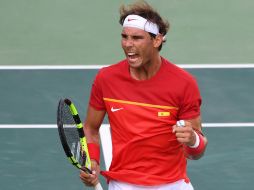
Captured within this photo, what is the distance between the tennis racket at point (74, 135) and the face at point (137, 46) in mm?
563

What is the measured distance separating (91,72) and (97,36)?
3.37ft

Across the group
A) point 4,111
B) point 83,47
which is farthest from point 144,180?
point 83,47

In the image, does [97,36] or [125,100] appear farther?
[97,36]

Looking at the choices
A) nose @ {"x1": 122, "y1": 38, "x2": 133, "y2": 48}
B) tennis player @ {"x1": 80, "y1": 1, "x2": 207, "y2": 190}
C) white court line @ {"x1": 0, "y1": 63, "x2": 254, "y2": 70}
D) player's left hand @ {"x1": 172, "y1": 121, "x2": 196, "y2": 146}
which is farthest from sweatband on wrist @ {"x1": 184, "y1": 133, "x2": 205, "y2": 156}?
white court line @ {"x1": 0, "y1": 63, "x2": 254, "y2": 70}

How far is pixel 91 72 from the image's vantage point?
12.2 m

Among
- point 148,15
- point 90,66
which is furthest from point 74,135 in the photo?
point 90,66

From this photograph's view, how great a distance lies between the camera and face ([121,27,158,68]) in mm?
7145

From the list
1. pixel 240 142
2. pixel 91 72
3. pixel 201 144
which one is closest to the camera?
pixel 201 144

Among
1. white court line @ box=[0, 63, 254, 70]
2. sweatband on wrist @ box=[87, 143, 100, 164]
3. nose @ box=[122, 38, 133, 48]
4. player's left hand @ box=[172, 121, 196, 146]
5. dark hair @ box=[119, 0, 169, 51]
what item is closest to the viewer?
player's left hand @ box=[172, 121, 196, 146]

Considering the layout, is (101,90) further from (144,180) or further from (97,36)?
(97,36)

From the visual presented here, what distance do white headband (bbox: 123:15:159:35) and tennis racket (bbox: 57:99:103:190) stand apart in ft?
2.41

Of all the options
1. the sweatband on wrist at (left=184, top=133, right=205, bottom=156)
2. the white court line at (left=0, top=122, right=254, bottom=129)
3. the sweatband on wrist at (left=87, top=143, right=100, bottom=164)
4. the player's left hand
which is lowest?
the white court line at (left=0, top=122, right=254, bottom=129)

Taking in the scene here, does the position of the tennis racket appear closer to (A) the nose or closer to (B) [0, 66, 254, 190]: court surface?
(A) the nose

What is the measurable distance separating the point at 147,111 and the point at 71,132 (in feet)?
1.89
